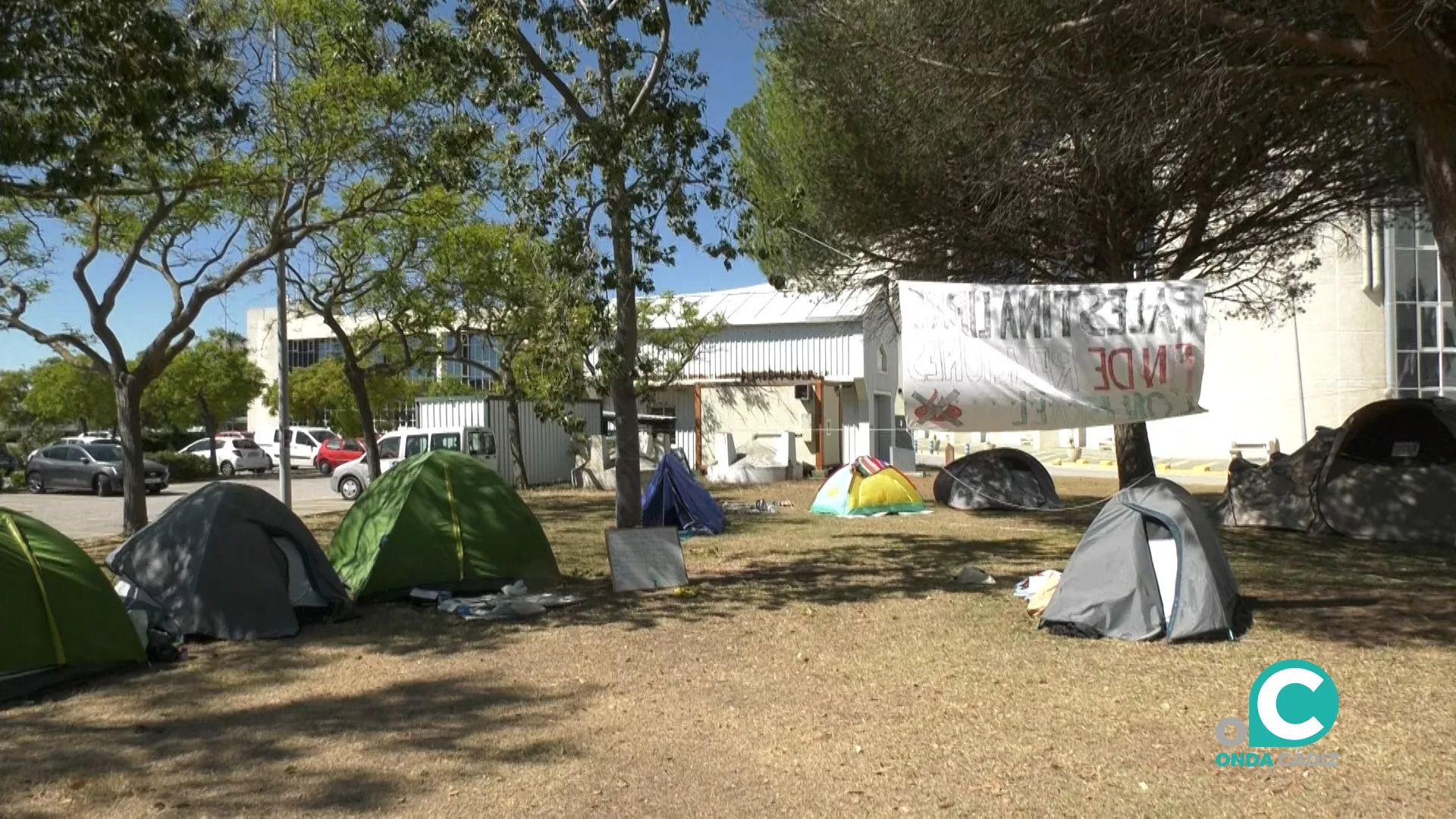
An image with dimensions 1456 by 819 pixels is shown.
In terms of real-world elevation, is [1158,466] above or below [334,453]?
below

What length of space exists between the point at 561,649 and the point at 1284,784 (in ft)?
16.6

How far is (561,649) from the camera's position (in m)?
8.15

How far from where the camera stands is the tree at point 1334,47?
791 centimetres

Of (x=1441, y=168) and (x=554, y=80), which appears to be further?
(x=554, y=80)

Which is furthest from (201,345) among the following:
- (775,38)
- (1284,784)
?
(1284,784)

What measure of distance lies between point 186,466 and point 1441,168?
3423 centimetres

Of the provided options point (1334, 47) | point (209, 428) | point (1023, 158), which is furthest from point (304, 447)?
point (1334, 47)

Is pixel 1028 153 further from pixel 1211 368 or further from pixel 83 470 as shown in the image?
pixel 1211 368

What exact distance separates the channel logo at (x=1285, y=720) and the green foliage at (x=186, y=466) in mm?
32802

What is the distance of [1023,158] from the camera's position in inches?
459

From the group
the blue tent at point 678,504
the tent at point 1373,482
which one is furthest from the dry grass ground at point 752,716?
the blue tent at point 678,504

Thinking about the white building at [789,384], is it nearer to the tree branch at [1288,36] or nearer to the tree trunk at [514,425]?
the tree trunk at [514,425]

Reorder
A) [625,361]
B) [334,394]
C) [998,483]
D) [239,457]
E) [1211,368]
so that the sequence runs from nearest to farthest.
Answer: [625,361]
[998,483]
[239,457]
[1211,368]
[334,394]

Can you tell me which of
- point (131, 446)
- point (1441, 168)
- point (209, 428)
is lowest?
point (131, 446)
